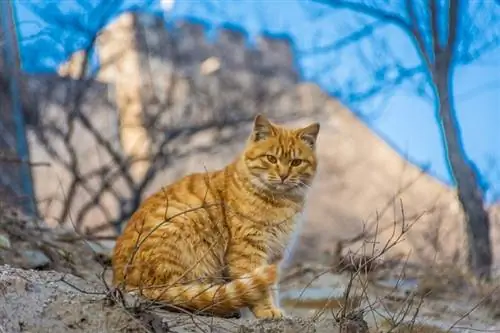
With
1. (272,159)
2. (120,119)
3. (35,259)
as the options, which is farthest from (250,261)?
(120,119)

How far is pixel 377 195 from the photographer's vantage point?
445cm

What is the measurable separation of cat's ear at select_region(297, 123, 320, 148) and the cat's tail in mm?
716

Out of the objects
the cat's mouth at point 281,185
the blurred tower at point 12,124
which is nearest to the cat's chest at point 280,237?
the cat's mouth at point 281,185

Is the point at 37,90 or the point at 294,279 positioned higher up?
the point at 37,90

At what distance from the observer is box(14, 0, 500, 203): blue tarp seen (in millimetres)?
4137

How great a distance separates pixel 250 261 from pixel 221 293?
0.31 metres

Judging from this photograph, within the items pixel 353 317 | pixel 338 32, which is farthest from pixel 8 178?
pixel 353 317

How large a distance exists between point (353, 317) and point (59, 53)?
3375mm

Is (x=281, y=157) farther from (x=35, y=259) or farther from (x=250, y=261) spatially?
(x=35, y=259)

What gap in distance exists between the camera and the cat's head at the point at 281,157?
275 cm

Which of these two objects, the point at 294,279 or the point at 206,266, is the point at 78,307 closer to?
the point at 206,266

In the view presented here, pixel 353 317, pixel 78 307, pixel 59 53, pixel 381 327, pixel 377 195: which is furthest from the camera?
pixel 59 53

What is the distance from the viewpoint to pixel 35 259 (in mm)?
3199

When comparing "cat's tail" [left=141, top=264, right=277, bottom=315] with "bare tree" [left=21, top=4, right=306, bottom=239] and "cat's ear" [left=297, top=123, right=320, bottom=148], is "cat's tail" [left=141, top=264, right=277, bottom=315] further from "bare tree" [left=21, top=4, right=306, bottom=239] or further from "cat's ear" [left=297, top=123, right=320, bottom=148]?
"bare tree" [left=21, top=4, right=306, bottom=239]
